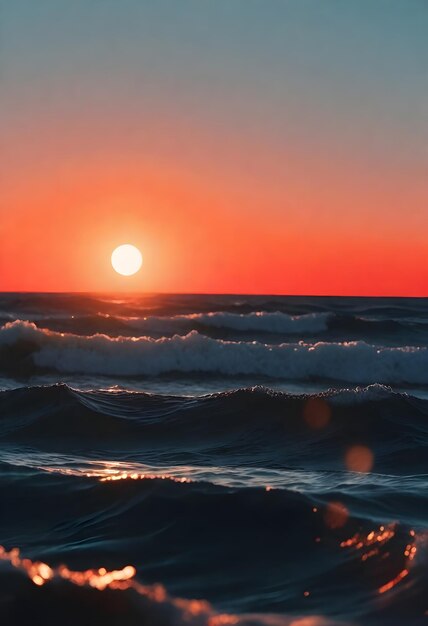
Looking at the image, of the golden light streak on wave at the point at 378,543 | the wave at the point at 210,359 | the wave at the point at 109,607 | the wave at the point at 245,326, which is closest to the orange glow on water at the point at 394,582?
the golden light streak on wave at the point at 378,543

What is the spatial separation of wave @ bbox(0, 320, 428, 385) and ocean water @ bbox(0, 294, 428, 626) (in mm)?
2542

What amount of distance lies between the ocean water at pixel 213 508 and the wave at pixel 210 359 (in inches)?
100

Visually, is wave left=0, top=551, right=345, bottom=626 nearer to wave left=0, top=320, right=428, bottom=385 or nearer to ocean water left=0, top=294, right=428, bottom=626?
ocean water left=0, top=294, right=428, bottom=626

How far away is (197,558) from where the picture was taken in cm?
461

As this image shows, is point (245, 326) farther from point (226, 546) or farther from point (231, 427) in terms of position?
point (226, 546)

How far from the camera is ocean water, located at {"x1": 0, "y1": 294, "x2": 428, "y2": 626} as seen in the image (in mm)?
3848

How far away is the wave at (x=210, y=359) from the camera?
655 inches

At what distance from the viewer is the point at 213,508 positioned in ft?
18.0

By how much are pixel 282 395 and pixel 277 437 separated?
1.67m

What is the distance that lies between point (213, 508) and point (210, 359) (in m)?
12.3

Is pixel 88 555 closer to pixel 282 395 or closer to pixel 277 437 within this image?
pixel 277 437

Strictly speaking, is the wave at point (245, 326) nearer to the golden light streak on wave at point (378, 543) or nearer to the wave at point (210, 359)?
the wave at point (210, 359)

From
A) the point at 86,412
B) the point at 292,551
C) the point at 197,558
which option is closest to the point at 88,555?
the point at 197,558

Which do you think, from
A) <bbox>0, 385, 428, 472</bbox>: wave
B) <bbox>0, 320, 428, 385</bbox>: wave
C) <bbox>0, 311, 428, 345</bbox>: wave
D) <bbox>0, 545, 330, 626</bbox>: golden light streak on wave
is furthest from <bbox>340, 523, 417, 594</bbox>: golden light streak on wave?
<bbox>0, 311, 428, 345</bbox>: wave
